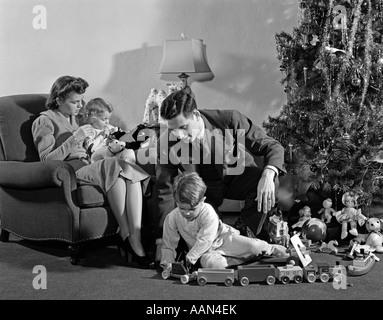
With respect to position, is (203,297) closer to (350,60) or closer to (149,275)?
(149,275)

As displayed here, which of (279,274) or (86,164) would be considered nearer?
(279,274)

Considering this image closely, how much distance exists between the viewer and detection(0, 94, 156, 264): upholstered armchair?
267cm

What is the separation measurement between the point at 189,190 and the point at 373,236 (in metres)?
1.17

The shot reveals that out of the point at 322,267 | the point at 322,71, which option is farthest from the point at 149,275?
the point at 322,71

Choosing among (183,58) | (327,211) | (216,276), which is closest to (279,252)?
(216,276)

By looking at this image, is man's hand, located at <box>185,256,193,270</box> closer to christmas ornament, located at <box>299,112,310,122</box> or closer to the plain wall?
christmas ornament, located at <box>299,112,310,122</box>

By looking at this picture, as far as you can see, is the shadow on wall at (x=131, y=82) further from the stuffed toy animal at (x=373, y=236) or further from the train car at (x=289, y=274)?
the train car at (x=289, y=274)

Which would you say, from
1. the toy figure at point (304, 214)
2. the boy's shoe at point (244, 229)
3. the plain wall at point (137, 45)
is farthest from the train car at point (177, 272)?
the plain wall at point (137, 45)

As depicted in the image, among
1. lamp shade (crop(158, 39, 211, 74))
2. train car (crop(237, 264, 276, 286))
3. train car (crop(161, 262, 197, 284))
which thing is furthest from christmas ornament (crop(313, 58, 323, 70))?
train car (crop(161, 262, 197, 284))

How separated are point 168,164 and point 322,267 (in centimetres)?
86

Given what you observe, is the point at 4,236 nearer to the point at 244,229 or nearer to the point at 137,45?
the point at 244,229

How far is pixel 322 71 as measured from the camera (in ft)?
11.1

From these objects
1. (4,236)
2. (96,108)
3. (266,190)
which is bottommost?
(4,236)

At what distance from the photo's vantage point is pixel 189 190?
2.38 metres
